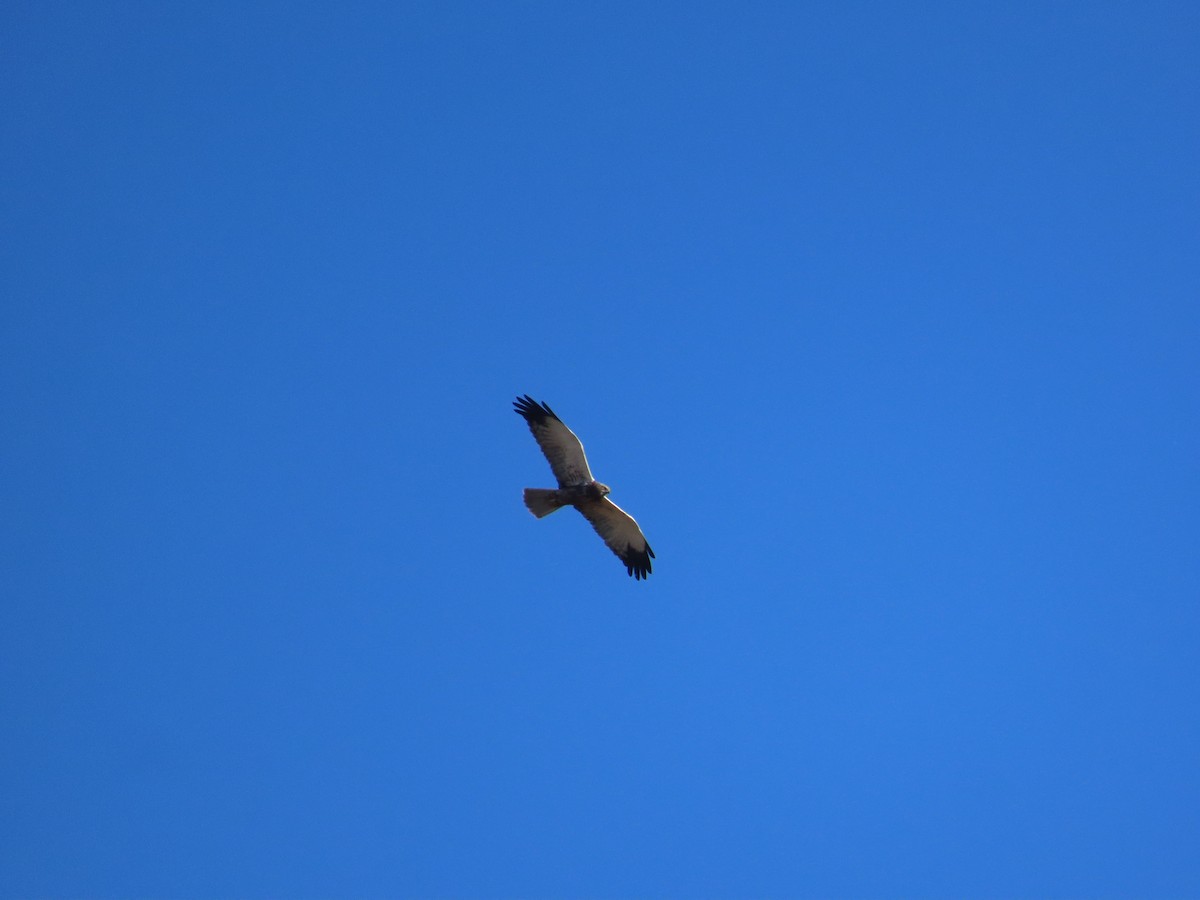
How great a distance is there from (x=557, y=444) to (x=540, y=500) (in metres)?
0.79

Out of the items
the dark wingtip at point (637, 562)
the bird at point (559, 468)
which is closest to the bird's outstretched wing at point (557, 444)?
the bird at point (559, 468)

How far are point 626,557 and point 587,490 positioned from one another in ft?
6.10

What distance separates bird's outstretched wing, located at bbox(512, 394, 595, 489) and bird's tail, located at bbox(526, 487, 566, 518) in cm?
26

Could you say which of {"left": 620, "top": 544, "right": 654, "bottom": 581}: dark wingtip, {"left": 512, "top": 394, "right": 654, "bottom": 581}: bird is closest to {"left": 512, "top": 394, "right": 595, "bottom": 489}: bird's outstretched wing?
{"left": 512, "top": 394, "right": 654, "bottom": 581}: bird

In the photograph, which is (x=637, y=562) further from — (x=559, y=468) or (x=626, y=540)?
(x=559, y=468)

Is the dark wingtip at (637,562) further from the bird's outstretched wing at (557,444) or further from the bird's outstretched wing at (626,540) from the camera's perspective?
the bird's outstretched wing at (557,444)

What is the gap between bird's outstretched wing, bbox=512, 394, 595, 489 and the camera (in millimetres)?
15602

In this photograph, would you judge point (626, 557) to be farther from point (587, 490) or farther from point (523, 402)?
point (523, 402)

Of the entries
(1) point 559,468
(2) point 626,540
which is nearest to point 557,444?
(1) point 559,468

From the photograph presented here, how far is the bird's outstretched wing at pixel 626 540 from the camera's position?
Result: 1664cm

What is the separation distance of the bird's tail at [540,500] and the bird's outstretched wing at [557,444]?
260mm

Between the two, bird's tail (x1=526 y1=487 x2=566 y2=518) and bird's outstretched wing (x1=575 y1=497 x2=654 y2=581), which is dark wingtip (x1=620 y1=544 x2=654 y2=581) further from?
bird's tail (x1=526 y1=487 x2=566 y2=518)

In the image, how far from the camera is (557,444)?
51.5 ft

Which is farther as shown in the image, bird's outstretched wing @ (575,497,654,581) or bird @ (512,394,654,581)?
bird's outstretched wing @ (575,497,654,581)
